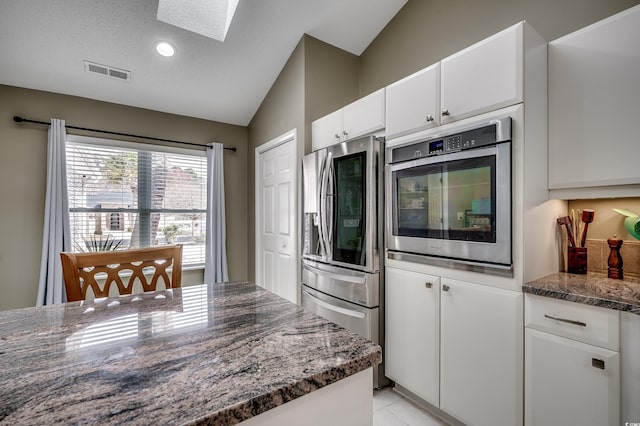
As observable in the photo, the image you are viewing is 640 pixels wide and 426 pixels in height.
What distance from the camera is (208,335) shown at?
2.60 feet

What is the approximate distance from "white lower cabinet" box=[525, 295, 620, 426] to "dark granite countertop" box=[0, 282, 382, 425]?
1.10 meters

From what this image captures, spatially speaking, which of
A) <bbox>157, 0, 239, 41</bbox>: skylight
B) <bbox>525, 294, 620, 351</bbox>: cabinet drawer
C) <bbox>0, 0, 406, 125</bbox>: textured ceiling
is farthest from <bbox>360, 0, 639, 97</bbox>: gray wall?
<bbox>525, 294, 620, 351</bbox>: cabinet drawer

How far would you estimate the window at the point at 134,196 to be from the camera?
3090 millimetres

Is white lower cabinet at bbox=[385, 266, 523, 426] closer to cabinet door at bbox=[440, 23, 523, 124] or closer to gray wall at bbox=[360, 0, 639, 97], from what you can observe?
cabinet door at bbox=[440, 23, 523, 124]

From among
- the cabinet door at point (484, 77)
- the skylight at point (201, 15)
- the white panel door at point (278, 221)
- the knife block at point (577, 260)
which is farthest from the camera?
the white panel door at point (278, 221)

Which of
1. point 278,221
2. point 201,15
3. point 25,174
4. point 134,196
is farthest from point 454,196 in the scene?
point 25,174

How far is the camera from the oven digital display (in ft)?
5.68

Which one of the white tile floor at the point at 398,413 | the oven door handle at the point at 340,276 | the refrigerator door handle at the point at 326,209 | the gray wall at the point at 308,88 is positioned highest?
the gray wall at the point at 308,88

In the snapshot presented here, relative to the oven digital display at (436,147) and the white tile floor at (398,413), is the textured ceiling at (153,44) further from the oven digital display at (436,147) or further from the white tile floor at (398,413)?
the white tile floor at (398,413)

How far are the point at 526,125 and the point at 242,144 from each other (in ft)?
10.7

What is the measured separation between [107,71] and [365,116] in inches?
95.0

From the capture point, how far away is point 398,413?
1.91 metres

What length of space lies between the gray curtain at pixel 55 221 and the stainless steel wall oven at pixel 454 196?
298cm

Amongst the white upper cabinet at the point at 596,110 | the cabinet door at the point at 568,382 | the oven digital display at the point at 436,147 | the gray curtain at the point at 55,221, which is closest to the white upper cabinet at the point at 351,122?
the oven digital display at the point at 436,147
